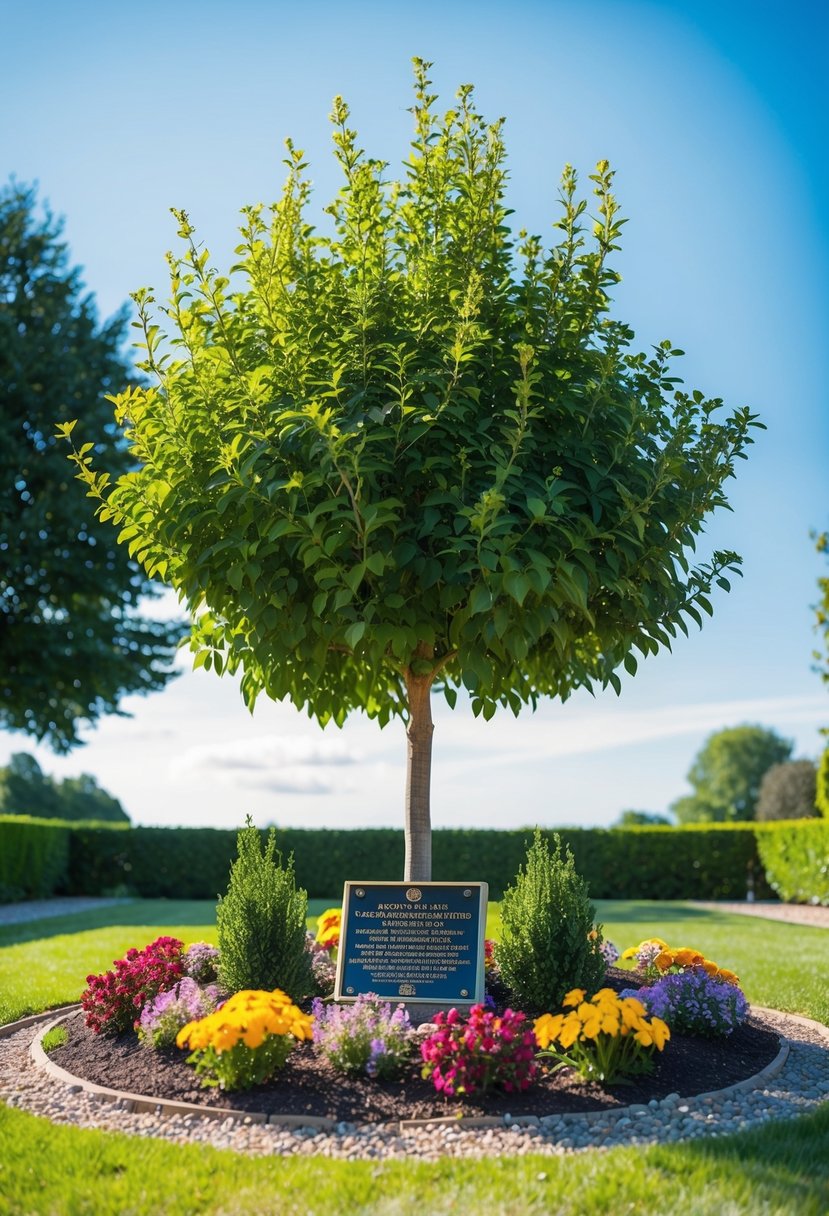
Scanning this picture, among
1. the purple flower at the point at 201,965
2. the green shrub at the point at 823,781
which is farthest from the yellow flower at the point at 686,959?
the green shrub at the point at 823,781

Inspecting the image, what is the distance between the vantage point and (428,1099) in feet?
16.5

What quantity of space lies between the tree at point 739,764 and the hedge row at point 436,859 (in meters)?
41.6

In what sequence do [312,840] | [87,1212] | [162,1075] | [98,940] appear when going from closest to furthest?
[87,1212] → [162,1075] → [98,940] → [312,840]

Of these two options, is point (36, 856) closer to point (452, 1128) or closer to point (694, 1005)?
point (694, 1005)

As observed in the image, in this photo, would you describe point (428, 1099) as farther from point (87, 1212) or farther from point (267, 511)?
point (267, 511)

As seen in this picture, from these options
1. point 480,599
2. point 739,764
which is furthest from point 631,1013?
point 739,764

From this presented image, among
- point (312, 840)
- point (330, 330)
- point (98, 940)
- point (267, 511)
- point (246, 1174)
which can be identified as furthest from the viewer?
point (312, 840)

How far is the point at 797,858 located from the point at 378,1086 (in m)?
18.5

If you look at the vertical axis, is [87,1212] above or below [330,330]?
below

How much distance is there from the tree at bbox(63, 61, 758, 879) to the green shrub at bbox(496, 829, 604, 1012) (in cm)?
85

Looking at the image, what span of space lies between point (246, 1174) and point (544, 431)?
4382mm

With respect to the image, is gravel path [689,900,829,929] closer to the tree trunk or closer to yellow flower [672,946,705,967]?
yellow flower [672,946,705,967]

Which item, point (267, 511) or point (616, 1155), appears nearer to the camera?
point (616, 1155)

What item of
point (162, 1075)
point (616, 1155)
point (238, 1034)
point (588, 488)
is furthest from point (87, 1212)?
point (588, 488)
